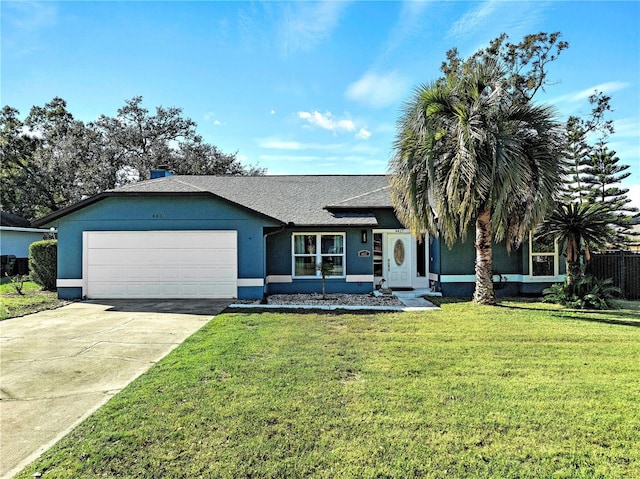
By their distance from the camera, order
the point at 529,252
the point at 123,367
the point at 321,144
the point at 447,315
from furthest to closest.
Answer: the point at 321,144 → the point at 529,252 → the point at 447,315 → the point at 123,367

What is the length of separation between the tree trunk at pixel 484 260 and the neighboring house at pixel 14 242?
23.4 meters

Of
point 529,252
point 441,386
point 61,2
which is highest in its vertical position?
point 61,2

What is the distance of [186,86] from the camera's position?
53.2 ft

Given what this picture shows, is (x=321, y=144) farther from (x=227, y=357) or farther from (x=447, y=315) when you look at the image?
(x=227, y=357)

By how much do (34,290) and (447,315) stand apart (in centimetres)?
1544

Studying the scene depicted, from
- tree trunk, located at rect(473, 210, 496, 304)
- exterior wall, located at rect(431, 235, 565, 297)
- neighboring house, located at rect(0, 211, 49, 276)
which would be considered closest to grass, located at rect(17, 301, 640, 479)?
tree trunk, located at rect(473, 210, 496, 304)

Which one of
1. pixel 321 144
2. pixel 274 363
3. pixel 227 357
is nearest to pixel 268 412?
pixel 274 363

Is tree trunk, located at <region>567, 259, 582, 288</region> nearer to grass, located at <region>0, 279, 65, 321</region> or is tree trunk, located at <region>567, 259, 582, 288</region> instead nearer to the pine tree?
the pine tree

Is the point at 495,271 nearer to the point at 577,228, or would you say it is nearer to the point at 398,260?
the point at 577,228

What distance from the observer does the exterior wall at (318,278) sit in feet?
45.7

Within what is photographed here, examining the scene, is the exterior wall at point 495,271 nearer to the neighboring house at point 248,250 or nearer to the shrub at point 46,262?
the neighboring house at point 248,250

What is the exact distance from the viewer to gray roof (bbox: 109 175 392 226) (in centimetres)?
1376

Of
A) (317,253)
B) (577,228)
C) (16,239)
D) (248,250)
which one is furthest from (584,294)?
(16,239)

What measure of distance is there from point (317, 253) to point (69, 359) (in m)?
8.94
